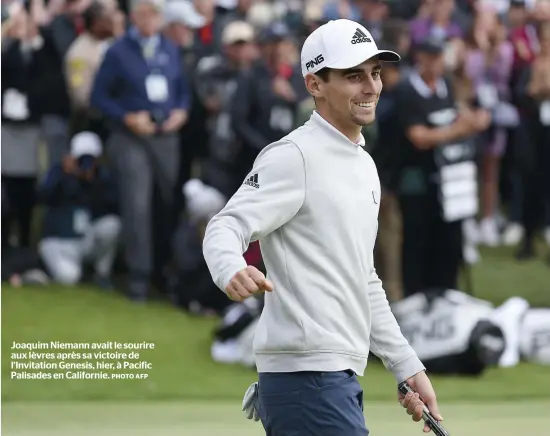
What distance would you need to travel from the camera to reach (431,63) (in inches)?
424

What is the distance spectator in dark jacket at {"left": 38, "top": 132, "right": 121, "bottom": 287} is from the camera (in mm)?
11945

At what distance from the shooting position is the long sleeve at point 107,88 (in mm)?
11625

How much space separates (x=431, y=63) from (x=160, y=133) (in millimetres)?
2302

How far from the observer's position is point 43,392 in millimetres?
9516

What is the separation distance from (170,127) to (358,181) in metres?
7.37

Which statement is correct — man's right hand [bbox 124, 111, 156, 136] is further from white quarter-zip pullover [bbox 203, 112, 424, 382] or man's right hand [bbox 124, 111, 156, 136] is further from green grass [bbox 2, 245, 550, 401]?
white quarter-zip pullover [bbox 203, 112, 424, 382]

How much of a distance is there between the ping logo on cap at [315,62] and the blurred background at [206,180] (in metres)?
4.80

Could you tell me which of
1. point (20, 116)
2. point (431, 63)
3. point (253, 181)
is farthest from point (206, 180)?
point (253, 181)

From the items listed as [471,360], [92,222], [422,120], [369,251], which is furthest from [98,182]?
[369,251]

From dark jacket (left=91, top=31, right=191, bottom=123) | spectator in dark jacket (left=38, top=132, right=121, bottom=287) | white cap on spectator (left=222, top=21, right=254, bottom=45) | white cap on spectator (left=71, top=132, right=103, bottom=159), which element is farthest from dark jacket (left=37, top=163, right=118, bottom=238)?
white cap on spectator (left=222, top=21, right=254, bottom=45)

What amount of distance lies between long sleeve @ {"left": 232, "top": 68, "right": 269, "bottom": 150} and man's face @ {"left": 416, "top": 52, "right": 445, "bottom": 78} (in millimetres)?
1526

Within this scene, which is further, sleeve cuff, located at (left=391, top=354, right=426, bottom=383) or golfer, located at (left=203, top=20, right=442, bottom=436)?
sleeve cuff, located at (left=391, top=354, right=426, bottom=383)

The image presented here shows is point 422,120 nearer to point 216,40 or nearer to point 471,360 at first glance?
point 471,360

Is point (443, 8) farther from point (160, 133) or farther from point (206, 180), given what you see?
point (160, 133)
